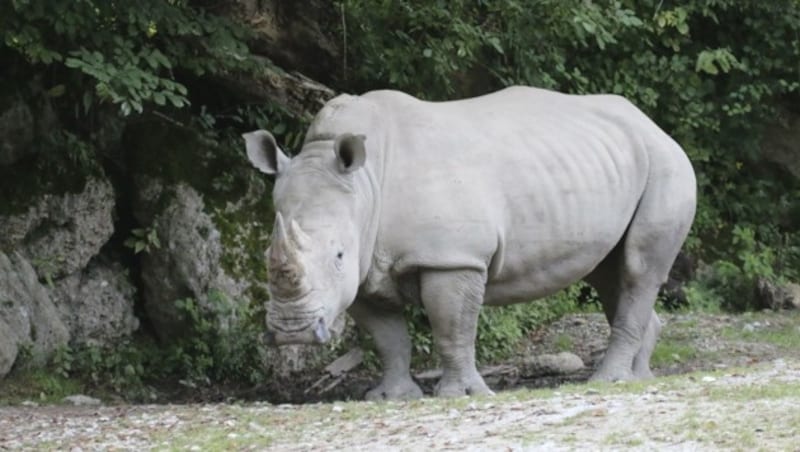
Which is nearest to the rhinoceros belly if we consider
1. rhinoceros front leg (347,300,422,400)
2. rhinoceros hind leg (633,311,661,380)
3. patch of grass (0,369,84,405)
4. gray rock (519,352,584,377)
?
rhinoceros front leg (347,300,422,400)

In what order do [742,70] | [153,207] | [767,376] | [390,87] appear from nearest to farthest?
1. [767,376]
2. [153,207]
3. [390,87]
4. [742,70]

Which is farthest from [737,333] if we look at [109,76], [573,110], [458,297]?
[109,76]

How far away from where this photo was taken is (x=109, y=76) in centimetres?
1004

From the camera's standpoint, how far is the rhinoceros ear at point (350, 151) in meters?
9.59

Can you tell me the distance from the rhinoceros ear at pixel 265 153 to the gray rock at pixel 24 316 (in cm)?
226

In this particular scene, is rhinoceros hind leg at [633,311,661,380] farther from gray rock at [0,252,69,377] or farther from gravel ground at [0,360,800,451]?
gray rock at [0,252,69,377]

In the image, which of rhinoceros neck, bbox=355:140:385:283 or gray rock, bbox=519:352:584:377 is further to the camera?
gray rock, bbox=519:352:584:377

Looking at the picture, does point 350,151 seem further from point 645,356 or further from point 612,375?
point 645,356

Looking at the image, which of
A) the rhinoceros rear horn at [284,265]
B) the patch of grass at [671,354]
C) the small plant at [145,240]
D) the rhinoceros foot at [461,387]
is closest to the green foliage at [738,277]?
the patch of grass at [671,354]

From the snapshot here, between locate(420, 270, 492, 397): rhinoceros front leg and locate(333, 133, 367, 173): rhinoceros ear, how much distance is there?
0.75 m

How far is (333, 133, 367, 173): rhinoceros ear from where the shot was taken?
959 centimetres

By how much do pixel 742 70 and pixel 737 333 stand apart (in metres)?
3.81

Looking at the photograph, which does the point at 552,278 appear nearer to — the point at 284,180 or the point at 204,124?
the point at 284,180

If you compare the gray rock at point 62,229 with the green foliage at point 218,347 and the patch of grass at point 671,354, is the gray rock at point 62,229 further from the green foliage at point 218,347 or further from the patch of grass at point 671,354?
the patch of grass at point 671,354
